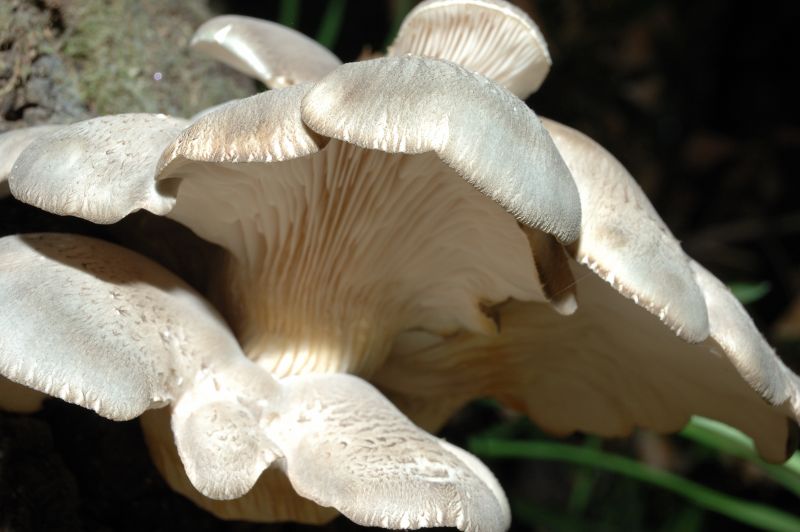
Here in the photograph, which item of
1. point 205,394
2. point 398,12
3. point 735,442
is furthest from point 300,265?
point 398,12

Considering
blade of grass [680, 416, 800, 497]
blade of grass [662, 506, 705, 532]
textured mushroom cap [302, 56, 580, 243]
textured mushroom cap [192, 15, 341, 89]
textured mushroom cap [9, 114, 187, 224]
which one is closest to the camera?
textured mushroom cap [302, 56, 580, 243]

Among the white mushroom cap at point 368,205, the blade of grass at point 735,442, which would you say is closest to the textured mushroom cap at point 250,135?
the white mushroom cap at point 368,205

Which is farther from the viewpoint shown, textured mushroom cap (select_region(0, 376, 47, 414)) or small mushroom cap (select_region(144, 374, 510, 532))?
textured mushroom cap (select_region(0, 376, 47, 414))

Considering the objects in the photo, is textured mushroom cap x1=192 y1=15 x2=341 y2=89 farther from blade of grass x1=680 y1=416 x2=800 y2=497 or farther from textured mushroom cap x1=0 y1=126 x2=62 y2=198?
blade of grass x1=680 y1=416 x2=800 y2=497

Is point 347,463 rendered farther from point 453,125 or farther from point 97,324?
point 453,125

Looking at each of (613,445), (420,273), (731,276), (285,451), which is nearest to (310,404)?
(285,451)

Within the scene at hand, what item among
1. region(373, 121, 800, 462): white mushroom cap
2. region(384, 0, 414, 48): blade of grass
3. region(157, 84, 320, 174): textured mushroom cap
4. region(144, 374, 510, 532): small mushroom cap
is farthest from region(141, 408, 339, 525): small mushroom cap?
region(384, 0, 414, 48): blade of grass

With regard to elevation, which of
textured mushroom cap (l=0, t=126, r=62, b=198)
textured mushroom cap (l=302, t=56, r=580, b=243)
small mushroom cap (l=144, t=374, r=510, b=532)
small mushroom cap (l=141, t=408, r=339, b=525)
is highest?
textured mushroom cap (l=302, t=56, r=580, b=243)
